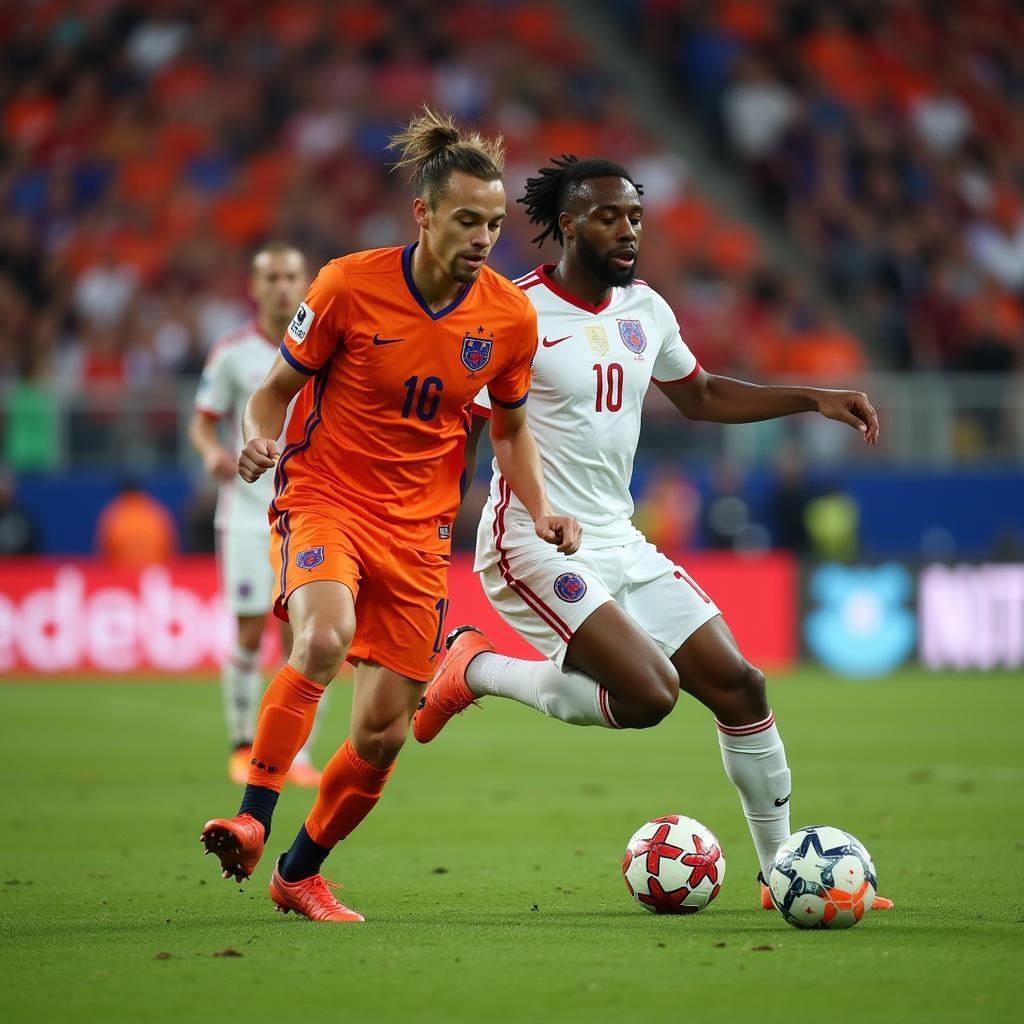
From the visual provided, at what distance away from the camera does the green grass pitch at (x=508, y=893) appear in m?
4.52

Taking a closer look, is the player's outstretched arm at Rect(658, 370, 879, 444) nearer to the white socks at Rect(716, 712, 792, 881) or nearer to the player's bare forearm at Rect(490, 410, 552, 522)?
the player's bare forearm at Rect(490, 410, 552, 522)

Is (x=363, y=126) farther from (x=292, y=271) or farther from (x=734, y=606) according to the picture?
(x=292, y=271)

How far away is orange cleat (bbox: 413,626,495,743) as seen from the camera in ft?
22.5

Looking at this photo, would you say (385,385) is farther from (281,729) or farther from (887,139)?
(887,139)

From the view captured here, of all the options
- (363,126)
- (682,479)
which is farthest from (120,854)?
(363,126)

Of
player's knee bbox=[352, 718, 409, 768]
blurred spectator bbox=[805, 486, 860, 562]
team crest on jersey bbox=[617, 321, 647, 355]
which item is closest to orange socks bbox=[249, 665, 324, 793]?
player's knee bbox=[352, 718, 409, 768]

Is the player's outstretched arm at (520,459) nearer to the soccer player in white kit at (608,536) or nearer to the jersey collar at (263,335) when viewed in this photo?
the soccer player in white kit at (608,536)

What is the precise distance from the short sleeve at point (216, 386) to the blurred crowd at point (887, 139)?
12392 millimetres

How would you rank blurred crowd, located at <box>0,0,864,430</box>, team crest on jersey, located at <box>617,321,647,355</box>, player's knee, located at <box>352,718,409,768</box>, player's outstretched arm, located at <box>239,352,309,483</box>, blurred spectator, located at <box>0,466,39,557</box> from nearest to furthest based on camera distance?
player's outstretched arm, located at <box>239,352,309,483</box> < player's knee, located at <box>352,718,409,768</box> < team crest on jersey, located at <box>617,321,647,355</box> < blurred spectator, located at <box>0,466,39,557</box> < blurred crowd, located at <box>0,0,864,430</box>

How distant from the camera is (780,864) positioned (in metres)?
5.69

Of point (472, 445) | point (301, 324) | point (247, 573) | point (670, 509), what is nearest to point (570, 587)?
point (472, 445)

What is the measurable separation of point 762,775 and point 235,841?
194cm

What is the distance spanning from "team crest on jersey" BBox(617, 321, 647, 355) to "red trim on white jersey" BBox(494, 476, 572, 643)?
2.21 ft

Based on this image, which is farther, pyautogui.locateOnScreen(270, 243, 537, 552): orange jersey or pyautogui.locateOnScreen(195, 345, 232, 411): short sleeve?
pyautogui.locateOnScreen(195, 345, 232, 411): short sleeve
